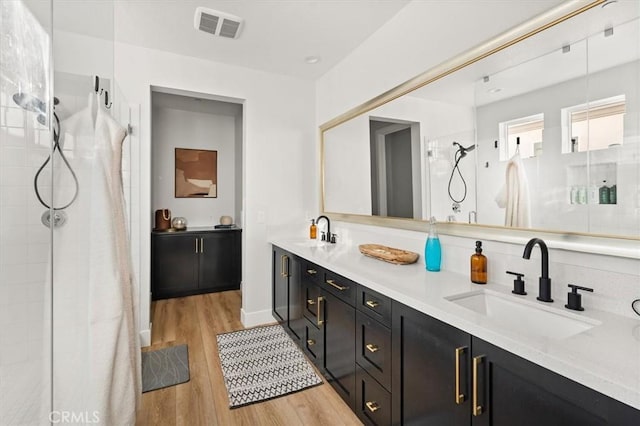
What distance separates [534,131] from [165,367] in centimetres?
292

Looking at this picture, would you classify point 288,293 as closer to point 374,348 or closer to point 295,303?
point 295,303

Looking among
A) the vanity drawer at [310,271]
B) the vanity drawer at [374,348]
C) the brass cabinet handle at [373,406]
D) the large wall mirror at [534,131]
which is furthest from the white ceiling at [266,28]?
the brass cabinet handle at [373,406]

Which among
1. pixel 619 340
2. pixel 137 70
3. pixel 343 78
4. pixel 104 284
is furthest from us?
pixel 343 78

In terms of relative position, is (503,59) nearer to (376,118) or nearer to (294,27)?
(376,118)

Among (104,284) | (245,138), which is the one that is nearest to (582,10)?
(104,284)

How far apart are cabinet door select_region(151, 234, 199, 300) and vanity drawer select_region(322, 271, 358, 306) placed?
2.68 m

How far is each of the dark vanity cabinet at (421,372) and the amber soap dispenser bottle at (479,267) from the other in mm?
462

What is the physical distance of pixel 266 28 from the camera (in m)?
2.45

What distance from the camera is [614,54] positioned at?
3.68 ft

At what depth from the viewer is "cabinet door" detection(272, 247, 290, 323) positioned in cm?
292

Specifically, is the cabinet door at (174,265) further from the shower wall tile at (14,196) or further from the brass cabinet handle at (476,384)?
the brass cabinet handle at (476,384)

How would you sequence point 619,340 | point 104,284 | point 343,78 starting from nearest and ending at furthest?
point 619,340
point 104,284
point 343,78

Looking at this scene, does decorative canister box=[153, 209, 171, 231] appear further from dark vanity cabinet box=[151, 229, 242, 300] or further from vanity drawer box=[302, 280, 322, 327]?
vanity drawer box=[302, 280, 322, 327]

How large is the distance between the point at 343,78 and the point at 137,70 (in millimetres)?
1920
